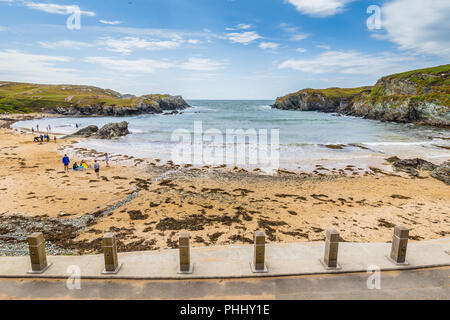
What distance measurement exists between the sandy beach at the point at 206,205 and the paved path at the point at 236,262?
233 cm

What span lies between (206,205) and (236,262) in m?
7.67

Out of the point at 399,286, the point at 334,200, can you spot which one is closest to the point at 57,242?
the point at 399,286

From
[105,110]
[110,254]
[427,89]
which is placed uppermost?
[427,89]

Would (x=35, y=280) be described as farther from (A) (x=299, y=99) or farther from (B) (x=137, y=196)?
(A) (x=299, y=99)

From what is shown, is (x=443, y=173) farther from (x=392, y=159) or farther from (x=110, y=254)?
(x=110, y=254)

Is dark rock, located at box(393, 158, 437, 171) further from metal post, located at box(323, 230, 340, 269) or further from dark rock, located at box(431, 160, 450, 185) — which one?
metal post, located at box(323, 230, 340, 269)

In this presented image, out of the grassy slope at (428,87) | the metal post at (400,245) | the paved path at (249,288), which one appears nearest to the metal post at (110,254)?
the paved path at (249,288)

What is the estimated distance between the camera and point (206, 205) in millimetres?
14852

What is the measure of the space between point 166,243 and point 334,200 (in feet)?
35.9

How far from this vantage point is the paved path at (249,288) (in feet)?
19.9

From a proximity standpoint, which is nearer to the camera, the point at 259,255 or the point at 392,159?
the point at 259,255

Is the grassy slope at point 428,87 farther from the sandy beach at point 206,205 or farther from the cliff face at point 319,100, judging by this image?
the sandy beach at point 206,205

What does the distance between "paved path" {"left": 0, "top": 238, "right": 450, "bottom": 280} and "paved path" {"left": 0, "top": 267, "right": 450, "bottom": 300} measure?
19 cm

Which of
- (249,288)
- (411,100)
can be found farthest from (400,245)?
(411,100)
